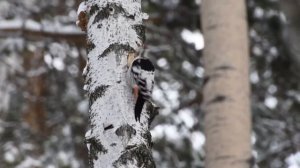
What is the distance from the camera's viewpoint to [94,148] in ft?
4.08

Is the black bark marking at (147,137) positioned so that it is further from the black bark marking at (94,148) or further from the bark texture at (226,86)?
the bark texture at (226,86)

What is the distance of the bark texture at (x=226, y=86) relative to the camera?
2.01 m

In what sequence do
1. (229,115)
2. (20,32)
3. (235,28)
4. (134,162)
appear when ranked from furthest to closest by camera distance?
(20,32) < (235,28) < (229,115) < (134,162)

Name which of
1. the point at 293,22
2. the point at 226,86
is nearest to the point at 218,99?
the point at 226,86

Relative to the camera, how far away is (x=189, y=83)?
5.59 meters

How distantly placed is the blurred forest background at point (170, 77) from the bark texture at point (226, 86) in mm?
2406

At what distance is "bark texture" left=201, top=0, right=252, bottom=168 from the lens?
2.01 meters

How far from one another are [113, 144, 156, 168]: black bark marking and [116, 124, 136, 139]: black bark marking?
0.10 ft

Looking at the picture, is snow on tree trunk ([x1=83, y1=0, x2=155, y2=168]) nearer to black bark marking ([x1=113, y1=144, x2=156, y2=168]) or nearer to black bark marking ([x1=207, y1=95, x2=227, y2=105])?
black bark marking ([x1=113, y1=144, x2=156, y2=168])

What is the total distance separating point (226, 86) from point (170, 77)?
371 cm

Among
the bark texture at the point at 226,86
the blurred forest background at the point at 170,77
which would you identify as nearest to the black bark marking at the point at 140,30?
the bark texture at the point at 226,86

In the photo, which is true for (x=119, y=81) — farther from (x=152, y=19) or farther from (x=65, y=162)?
(x=65, y=162)

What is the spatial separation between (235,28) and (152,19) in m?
3.46

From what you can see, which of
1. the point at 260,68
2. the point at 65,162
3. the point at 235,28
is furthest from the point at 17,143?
the point at 235,28
